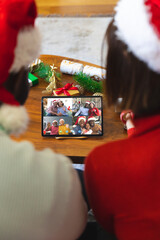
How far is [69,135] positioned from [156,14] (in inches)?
21.4

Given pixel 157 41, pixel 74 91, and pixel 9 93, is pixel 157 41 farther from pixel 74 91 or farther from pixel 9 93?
pixel 74 91

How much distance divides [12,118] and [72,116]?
16.9 inches

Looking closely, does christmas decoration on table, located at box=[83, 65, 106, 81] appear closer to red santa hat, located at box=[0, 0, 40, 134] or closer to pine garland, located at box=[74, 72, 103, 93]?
pine garland, located at box=[74, 72, 103, 93]

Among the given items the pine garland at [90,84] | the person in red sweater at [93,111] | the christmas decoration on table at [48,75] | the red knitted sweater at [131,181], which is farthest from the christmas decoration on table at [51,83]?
the red knitted sweater at [131,181]

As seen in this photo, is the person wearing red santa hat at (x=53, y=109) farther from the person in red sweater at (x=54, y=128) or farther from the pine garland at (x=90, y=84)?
the pine garland at (x=90, y=84)

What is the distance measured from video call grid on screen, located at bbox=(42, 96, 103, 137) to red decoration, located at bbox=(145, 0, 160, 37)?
50 centimetres

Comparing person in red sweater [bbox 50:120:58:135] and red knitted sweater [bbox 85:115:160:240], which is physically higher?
person in red sweater [bbox 50:120:58:135]

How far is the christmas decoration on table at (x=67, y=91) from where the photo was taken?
114 centimetres

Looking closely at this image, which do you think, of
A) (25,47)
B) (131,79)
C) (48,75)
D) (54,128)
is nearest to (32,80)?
(48,75)

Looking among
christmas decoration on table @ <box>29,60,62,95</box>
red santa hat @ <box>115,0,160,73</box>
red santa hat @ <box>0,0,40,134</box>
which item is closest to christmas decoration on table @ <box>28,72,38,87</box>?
christmas decoration on table @ <box>29,60,62,95</box>

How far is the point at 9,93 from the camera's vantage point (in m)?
0.66

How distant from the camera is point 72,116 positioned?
1.06m

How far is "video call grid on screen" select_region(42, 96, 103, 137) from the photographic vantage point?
101 cm

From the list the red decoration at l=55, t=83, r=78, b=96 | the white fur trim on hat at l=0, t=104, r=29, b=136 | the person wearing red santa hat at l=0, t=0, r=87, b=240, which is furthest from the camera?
the red decoration at l=55, t=83, r=78, b=96
